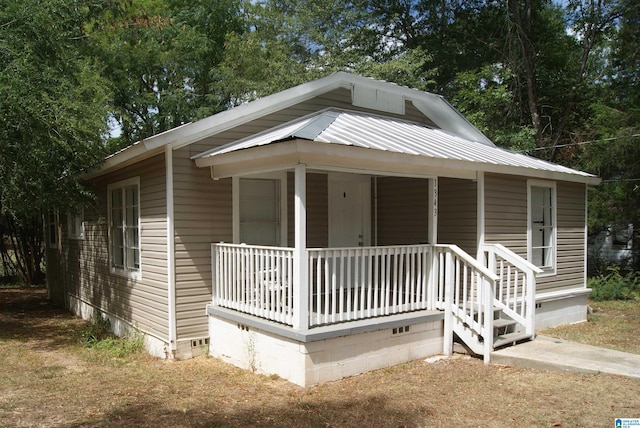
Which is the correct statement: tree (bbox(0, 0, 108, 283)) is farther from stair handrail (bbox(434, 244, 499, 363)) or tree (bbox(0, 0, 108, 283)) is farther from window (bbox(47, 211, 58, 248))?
stair handrail (bbox(434, 244, 499, 363))

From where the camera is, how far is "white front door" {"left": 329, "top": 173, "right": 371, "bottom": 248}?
29.0 ft

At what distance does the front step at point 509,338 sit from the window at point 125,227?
218 inches

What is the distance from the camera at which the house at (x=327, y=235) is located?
20.0 ft

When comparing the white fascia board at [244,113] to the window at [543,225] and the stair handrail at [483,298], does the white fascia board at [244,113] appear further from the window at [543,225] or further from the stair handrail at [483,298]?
the window at [543,225]

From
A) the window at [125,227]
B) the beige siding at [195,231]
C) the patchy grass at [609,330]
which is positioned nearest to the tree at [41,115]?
the window at [125,227]

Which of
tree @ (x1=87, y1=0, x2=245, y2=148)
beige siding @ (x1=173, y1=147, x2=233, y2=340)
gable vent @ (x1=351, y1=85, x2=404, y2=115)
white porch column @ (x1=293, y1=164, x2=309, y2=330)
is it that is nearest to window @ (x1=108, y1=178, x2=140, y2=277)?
beige siding @ (x1=173, y1=147, x2=233, y2=340)

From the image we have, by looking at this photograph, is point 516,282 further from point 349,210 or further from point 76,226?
point 76,226

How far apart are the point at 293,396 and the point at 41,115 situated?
5853mm

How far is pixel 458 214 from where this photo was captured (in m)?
8.27

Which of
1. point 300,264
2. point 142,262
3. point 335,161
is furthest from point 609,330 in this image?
point 142,262

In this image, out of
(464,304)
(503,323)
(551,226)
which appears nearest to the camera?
(464,304)

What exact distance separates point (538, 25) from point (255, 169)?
17454mm

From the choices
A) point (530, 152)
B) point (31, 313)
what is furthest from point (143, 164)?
point (530, 152)

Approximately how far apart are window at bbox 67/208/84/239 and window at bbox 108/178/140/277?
1783 millimetres
